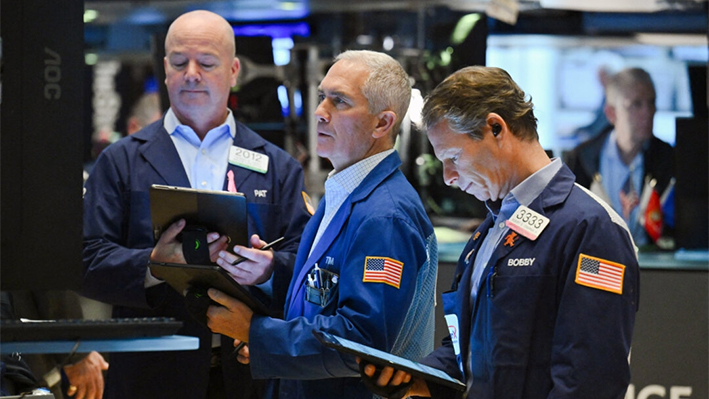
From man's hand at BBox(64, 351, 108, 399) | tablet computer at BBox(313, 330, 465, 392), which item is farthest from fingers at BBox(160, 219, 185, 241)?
man's hand at BBox(64, 351, 108, 399)

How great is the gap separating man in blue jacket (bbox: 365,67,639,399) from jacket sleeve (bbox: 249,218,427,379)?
13cm

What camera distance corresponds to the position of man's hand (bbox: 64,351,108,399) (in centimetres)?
321

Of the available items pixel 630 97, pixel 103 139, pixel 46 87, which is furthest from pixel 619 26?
pixel 46 87

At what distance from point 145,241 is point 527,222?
1.31m

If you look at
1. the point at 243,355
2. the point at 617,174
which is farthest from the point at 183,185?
the point at 617,174

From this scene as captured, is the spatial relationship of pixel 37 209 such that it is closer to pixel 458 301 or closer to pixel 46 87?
pixel 46 87

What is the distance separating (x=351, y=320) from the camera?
2.07 m

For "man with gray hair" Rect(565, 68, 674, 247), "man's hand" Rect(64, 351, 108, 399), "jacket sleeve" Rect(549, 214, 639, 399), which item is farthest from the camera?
"man with gray hair" Rect(565, 68, 674, 247)

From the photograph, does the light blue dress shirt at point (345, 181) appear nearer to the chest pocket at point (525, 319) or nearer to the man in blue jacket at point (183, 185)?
the man in blue jacket at point (183, 185)

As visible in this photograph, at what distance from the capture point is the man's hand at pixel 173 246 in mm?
2285

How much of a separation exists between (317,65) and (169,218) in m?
4.14

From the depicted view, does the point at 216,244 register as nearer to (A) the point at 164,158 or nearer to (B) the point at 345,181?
(B) the point at 345,181

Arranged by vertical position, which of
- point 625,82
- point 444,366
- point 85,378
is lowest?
point 85,378

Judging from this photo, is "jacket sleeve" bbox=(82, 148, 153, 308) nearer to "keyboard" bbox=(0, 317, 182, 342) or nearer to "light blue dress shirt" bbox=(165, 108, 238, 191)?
"light blue dress shirt" bbox=(165, 108, 238, 191)
